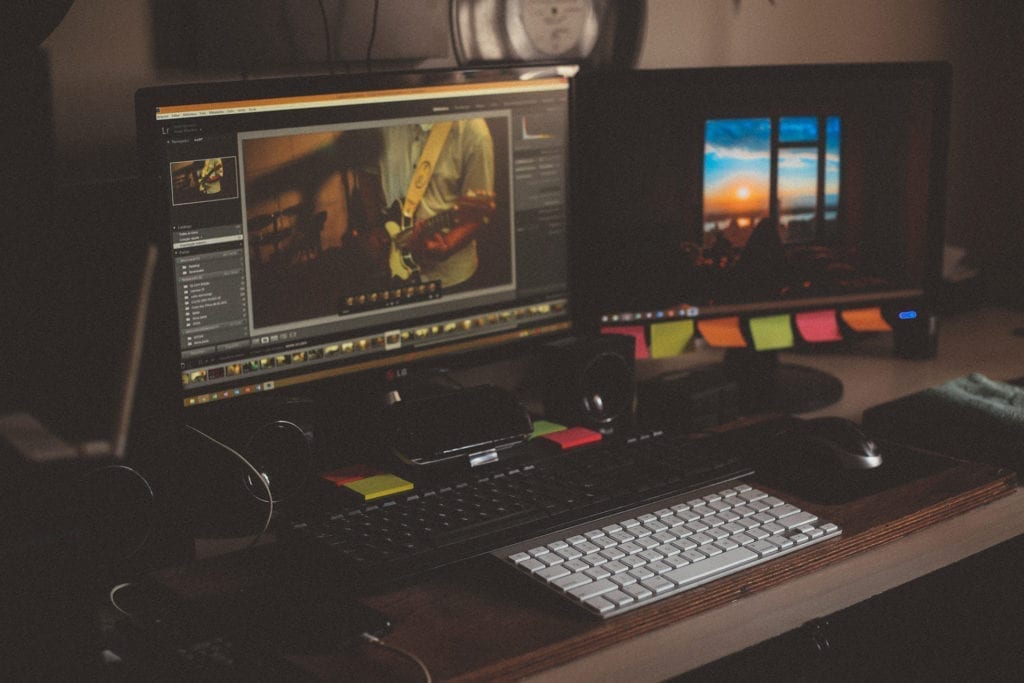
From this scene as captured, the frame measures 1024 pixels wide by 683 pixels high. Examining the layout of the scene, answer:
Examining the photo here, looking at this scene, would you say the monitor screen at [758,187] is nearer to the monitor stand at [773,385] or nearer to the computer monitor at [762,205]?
the computer monitor at [762,205]

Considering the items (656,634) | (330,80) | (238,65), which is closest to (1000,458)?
(656,634)

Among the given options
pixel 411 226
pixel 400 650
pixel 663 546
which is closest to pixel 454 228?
pixel 411 226

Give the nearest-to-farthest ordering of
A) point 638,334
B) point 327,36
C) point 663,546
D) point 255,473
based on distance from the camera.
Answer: point 663,546 → point 255,473 → point 327,36 → point 638,334

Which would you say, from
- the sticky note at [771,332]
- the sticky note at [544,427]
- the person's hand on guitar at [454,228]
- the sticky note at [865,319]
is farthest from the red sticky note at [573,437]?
the sticky note at [865,319]

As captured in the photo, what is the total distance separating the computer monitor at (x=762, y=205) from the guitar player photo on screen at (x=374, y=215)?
0.15m

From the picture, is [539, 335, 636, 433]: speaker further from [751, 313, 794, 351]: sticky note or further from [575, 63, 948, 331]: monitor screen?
[751, 313, 794, 351]: sticky note

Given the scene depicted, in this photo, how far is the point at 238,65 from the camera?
4.40 feet

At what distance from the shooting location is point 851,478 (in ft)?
3.97

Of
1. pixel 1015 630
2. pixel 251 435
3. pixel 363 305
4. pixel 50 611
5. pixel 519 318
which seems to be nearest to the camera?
pixel 50 611

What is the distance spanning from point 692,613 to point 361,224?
57cm

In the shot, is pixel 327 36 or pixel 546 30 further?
pixel 546 30

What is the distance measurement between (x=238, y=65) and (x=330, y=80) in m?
0.21

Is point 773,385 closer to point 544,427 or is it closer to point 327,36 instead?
point 544,427

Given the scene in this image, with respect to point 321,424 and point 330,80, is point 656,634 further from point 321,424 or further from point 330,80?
point 330,80
